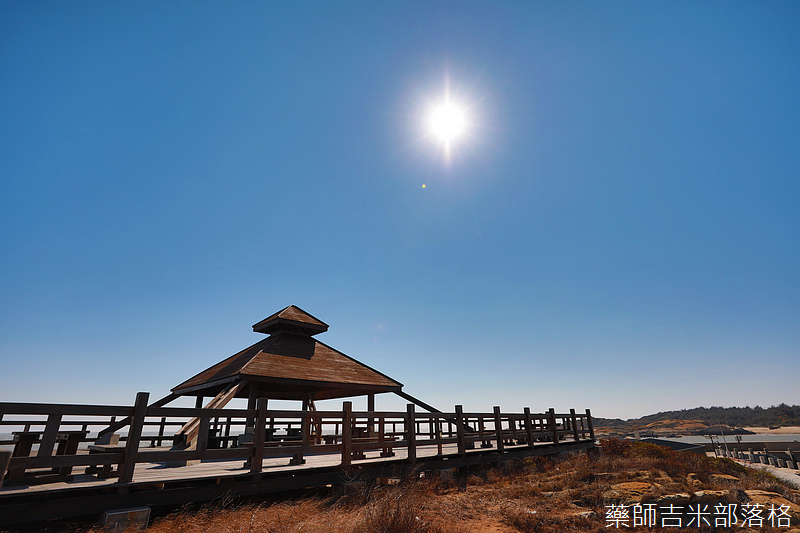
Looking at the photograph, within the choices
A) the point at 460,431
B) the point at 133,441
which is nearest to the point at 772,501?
the point at 460,431

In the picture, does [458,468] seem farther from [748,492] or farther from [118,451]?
[118,451]

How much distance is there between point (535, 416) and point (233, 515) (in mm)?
14029

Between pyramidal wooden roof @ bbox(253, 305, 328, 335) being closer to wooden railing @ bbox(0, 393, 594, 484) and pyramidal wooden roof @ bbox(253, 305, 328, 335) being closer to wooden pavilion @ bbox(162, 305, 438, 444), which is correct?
wooden pavilion @ bbox(162, 305, 438, 444)

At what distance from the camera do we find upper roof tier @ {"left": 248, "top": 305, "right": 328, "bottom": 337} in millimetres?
18781

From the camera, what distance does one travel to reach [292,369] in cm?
1540

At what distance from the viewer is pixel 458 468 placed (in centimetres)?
1363

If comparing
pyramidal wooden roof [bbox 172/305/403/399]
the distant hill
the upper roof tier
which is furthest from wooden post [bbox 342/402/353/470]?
the distant hill

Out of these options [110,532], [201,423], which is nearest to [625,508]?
[201,423]

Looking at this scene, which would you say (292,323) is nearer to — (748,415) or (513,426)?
(513,426)

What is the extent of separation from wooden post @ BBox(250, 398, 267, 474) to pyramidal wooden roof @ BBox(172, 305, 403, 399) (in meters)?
5.14

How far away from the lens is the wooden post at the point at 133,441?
22.8 feet

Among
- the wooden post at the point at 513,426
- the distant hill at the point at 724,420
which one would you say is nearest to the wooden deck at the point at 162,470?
the wooden post at the point at 513,426

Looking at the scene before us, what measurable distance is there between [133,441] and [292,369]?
27.6 feet

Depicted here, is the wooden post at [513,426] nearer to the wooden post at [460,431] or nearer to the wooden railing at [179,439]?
the wooden railing at [179,439]
